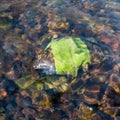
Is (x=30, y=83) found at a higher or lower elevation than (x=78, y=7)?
lower

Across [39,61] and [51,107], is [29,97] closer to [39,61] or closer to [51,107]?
[51,107]

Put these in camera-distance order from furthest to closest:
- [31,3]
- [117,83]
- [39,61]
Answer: [31,3]
[39,61]
[117,83]

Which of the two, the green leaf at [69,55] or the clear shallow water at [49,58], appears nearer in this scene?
the clear shallow water at [49,58]

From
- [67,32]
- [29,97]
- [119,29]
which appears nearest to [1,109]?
[29,97]

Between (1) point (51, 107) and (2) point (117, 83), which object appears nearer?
(1) point (51, 107)

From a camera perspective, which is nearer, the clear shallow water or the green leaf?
the clear shallow water
